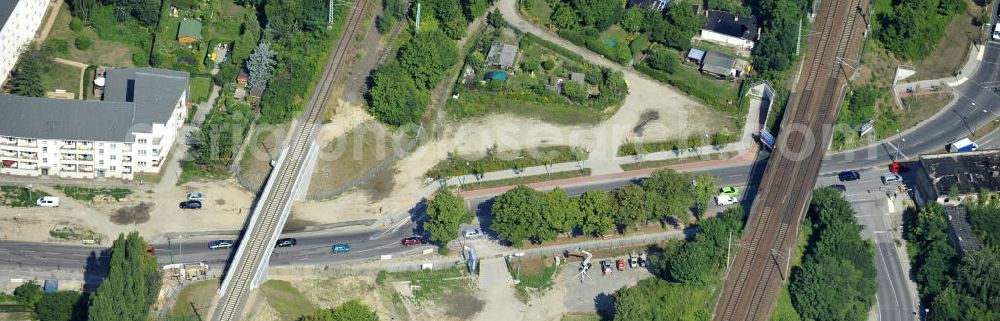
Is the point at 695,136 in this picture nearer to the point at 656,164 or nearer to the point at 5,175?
the point at 656,164

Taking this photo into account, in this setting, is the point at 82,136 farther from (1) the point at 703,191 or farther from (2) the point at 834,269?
(2) the point at 834,269

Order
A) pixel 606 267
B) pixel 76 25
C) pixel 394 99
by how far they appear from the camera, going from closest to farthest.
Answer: pixel 606 267 → pixel 394 99 → pixel 76 25

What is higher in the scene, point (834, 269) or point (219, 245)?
point (834, 269)

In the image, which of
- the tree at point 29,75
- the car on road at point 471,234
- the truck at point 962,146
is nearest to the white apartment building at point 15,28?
the tree at point 29,75

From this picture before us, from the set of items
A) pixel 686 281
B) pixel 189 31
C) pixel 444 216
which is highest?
pixel 189 31

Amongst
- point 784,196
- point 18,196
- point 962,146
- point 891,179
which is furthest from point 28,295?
point 962,146

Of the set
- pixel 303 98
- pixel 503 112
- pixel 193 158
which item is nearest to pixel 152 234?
pixel 193 158
